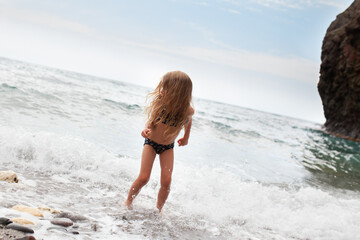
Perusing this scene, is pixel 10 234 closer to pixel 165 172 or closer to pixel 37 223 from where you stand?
pixel 37 223

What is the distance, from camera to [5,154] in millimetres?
5129

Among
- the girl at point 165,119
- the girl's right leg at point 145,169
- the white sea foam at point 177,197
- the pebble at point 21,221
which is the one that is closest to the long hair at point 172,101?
the girl at point 165,119

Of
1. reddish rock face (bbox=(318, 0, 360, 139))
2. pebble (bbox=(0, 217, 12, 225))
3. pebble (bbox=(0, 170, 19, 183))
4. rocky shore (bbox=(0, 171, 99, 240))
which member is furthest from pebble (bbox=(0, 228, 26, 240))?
reddish rock face (bbox=(318, 0, 360, 139))

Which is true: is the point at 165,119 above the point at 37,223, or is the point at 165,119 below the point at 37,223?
above

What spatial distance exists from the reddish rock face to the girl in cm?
2639

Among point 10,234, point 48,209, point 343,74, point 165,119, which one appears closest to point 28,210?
point 48,209

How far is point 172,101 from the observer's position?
3.70 metres

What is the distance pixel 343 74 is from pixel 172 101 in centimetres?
2894

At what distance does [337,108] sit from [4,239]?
3378 cm

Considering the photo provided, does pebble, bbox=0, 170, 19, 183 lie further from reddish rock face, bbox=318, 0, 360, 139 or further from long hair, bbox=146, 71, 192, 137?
reddish rock face, bbox=318, 0, 360, 139

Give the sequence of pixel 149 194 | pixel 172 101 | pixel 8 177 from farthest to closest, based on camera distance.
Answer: pixel 149 194 < pixel 8 177 < pixel 172 101

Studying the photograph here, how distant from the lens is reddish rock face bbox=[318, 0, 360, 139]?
86.7ft

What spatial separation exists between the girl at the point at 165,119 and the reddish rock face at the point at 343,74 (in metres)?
26.4

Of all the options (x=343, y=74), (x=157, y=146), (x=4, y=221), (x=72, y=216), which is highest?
(x=343, y=74)
